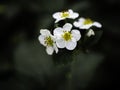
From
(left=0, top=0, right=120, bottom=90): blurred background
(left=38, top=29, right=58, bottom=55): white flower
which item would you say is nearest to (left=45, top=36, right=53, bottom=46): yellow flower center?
(left=38, top=29, right=58, bottom=55): white flower

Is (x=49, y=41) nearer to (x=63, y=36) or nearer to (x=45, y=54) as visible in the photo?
(x=63, y=36)

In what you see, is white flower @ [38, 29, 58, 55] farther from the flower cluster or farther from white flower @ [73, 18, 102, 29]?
white flower @ [73, 18, 102, 29]

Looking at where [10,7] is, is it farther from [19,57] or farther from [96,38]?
[96,38]

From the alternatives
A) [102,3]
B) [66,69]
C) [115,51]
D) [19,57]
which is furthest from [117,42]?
[19,57]

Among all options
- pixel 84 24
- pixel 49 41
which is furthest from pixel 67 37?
pixel 84 24

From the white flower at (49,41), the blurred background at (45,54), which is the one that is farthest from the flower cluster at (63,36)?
the blurred background at (45,54)

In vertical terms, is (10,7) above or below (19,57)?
A: above

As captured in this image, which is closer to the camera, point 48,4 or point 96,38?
point 96,38

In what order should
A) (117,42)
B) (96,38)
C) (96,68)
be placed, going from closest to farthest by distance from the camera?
1. (96,38)
2. (96,68)
3. (117,42)
